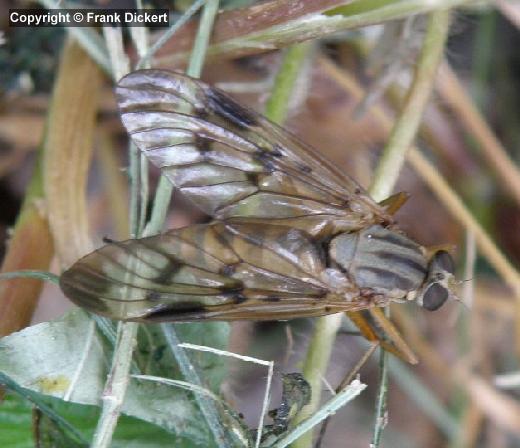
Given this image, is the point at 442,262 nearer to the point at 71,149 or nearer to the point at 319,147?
the point at 319,147

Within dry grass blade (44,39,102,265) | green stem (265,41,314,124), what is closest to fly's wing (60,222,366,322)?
green stem (265,41,314,124)

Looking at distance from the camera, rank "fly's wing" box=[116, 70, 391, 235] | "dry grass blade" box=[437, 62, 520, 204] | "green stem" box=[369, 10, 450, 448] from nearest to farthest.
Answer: "fly's wing" box=[116, 70, 391, 235], "green stem" box=[369, 10, 450, 448], "dry grass blade" box=[437, 62, 520, 204]

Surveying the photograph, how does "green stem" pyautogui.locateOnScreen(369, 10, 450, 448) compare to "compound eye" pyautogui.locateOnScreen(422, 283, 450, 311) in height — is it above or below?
→ above

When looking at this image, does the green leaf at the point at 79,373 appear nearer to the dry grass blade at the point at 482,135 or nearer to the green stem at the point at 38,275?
the green stem at the point at 38,275

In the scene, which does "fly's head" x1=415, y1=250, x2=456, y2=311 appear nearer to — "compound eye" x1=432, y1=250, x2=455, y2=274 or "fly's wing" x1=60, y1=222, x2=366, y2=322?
"compound eye" x1=432, y1=250, x2=455, y2=274

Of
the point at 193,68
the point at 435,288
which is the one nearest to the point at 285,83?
the point at 193,68

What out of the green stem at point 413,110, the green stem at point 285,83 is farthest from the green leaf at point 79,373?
the green stem at point 285,83

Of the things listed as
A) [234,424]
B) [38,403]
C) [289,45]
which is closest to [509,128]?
[289,45]
